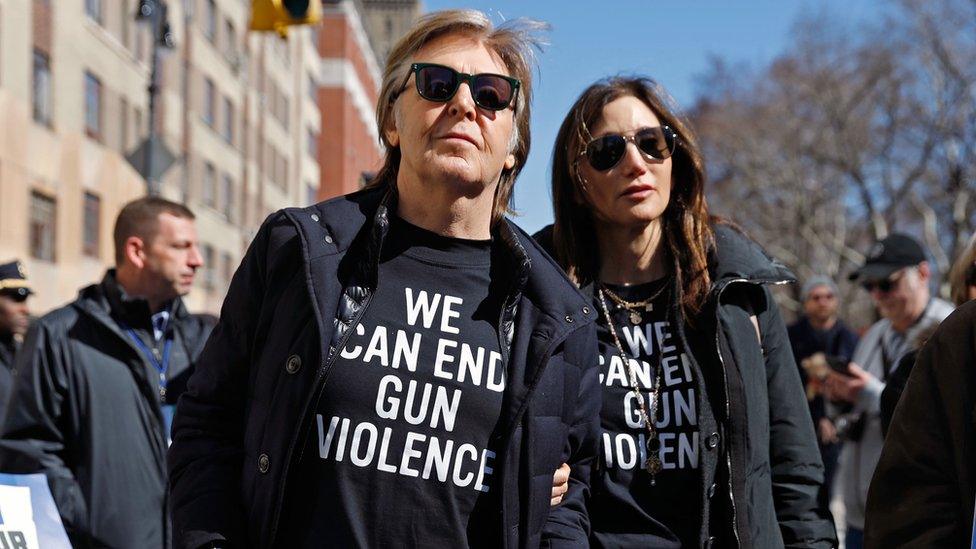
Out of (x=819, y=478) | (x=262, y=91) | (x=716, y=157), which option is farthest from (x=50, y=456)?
(x=262, y=91)

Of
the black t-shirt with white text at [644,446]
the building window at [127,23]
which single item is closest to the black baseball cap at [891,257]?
the black t-shirt with white text at [644,446]

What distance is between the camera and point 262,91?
46.4 metres

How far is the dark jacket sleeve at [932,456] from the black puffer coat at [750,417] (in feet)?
2.96

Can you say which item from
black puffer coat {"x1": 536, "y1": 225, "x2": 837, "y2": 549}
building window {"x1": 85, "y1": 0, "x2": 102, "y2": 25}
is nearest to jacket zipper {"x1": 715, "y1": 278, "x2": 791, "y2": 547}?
black puffer coat {"x1": 536, "y1": 225, "x2": 837, "y2": 549}

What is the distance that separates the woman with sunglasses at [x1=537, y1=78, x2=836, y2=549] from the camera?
321cm

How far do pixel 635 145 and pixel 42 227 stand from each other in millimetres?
22666

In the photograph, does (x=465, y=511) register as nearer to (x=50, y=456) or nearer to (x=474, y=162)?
(x=474, y=162)

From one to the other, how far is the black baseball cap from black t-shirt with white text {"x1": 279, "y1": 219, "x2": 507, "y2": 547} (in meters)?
4.06

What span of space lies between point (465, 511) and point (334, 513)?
0.29 m

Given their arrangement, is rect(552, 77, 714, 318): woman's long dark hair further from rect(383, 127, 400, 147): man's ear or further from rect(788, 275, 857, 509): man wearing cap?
rect(788, 275, 857, 509): man wearing cap

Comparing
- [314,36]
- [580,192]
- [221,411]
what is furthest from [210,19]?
[221,411]

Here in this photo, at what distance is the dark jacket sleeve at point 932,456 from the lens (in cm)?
219

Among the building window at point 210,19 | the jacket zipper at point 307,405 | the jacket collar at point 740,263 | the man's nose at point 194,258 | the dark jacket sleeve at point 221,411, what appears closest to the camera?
the jacket zipper at point 307,405

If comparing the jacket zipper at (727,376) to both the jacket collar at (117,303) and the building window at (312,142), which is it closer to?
the jacket collar at (117,303)
